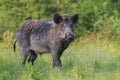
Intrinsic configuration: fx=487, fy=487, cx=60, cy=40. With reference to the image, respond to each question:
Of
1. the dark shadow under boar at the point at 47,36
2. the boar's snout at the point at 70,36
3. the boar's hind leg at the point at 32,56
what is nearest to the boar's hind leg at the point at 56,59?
the dark shadow under boar at the point at 47,36

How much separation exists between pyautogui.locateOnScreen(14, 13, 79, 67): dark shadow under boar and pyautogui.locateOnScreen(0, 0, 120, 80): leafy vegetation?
278 mm

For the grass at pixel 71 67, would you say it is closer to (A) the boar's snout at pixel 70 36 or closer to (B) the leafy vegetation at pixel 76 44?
(B) the leafy vegetation at pixel 76 44

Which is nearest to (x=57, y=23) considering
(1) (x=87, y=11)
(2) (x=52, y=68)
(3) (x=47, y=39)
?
(3) (x=47, y=39)

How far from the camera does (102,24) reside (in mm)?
17797

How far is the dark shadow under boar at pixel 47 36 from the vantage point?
1030cm

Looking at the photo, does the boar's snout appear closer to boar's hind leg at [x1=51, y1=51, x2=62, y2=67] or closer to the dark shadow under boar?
the dark shadow under boar

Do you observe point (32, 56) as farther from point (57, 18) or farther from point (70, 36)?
point (70, 36)

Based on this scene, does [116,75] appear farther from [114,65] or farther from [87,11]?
[87,11]

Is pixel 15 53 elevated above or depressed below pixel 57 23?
below

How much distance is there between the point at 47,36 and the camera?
10711 mm

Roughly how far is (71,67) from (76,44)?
6163 mm

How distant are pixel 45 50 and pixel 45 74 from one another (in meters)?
1.61

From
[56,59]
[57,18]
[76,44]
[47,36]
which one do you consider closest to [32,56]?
[47,36]

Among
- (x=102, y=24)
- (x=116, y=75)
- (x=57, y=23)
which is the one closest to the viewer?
(x=116, y=75)
